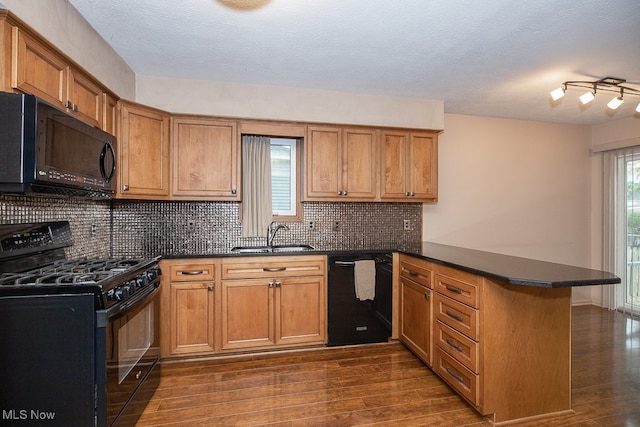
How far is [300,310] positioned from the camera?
297 cm

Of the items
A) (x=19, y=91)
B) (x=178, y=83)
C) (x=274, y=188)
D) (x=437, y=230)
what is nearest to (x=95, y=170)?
(x=19, y=91)

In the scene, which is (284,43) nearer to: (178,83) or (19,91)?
(178,83)

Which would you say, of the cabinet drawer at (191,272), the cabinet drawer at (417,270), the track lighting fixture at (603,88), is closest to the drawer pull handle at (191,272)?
the cabinet drawer at (191,272)

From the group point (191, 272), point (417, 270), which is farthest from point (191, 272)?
point (417, 270)

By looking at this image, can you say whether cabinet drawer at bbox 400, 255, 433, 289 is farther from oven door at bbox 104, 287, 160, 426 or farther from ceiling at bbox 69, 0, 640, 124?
oven door at bbox 104, 287, 160, 426

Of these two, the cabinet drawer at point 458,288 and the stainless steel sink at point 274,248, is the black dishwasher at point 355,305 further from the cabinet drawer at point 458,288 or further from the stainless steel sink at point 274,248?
the cabinet drawer at point 458,288

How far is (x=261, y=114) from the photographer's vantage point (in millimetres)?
3066

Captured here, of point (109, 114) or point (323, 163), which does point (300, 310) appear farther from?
point (109, 114)

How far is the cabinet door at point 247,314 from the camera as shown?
283 centimetres

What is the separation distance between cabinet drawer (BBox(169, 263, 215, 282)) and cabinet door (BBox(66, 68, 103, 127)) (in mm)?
1249

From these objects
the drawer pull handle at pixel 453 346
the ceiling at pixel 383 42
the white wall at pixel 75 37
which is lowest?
the drawer pull handle at pixel 453 346

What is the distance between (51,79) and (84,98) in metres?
0.36

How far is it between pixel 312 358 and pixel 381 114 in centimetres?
248

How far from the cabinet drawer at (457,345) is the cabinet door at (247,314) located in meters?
1.43
